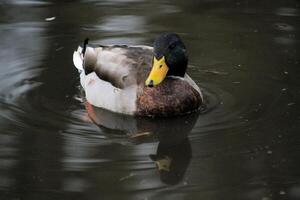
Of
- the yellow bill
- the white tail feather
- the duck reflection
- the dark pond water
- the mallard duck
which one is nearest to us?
the dark pond water

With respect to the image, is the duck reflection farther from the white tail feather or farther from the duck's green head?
the white tail feather

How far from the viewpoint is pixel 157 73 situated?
25.0 feet

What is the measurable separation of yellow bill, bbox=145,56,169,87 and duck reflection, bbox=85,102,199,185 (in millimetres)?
401

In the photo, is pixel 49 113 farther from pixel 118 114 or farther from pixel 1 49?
pixel 1 49

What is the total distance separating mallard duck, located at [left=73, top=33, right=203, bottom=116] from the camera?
25.2 ft

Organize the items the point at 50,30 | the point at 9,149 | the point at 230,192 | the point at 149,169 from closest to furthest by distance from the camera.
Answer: the point at 230,192 < the point at 149,169 < the point at 9,149 < the point at 50,30

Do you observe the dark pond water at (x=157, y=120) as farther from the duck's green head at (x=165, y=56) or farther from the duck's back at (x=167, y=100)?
the duck's green head at (x=165, y=56)

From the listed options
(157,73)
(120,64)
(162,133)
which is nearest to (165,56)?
(157,73)

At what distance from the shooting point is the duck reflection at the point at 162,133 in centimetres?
664

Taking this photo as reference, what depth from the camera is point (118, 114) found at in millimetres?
7898

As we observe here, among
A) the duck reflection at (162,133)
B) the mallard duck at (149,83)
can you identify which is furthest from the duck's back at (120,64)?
the duck reflection at (162,133)

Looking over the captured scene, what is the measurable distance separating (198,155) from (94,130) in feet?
3.63

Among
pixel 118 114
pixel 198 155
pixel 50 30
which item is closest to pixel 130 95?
pixel 118 114

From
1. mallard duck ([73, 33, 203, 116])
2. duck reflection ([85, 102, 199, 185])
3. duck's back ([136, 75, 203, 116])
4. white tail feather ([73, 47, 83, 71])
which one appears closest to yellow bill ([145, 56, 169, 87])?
mallard duck ([73, 33, 203, 116])
